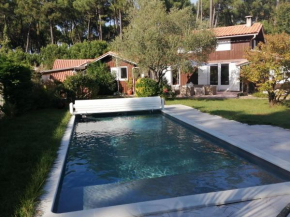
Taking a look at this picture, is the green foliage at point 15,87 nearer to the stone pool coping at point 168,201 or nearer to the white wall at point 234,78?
the stone pool coping at point 168,201

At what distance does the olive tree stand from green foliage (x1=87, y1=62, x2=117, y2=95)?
659cm

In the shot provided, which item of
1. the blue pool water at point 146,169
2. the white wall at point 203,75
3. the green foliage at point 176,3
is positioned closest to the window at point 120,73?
the white wall at point 203,75

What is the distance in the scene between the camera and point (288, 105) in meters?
14.5

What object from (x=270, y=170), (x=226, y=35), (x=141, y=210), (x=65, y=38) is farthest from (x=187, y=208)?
(x=65, y=38)

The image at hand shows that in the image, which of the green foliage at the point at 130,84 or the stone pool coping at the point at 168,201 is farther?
the green foliage at the point at 130,84

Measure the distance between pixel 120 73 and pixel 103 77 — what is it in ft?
5.84

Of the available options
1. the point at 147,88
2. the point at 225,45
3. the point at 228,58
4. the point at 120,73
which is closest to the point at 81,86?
the point at 147,88

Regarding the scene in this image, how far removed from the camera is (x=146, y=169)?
634cm

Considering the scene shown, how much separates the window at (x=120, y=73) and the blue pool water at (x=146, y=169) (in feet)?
49.7

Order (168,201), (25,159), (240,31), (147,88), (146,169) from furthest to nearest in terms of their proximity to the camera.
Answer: (240,31) → (147,88) → (146,169) → (25,159) → (168,201)

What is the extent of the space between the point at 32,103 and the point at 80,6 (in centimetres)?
2900

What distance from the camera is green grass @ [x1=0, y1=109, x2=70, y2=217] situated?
13.1 feet

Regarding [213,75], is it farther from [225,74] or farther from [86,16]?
[86,16]

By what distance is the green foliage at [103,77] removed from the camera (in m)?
24.2
